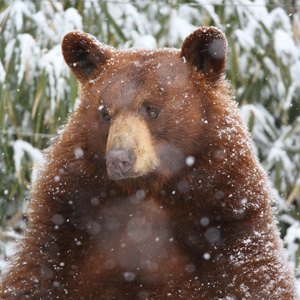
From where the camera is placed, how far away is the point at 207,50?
2717 mm

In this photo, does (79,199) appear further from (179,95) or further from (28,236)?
(179,95)

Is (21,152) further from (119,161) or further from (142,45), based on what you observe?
(119,161)

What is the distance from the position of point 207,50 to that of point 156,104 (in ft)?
1.22

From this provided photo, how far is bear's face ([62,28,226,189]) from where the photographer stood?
2.55m

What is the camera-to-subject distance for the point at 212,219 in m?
2.42

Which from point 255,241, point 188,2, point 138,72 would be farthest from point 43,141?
point 255,241

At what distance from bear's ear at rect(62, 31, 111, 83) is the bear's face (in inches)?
4.9

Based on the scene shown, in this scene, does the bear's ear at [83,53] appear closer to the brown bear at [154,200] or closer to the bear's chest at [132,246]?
the brown bear at [154,200]

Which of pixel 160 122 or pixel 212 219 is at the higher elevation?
pixel 160 122

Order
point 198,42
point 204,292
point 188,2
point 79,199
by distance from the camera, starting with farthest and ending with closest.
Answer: point 188,2 → point 198,42 → point 79,199 → point 204,292

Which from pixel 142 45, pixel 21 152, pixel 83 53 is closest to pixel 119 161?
pixel 83 53

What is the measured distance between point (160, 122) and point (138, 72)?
0.24 meters

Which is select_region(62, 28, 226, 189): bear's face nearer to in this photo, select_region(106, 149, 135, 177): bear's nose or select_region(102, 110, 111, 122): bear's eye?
select_region(102, 110, 111, 122): bear's eye

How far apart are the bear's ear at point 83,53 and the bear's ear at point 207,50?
0.41 meters
